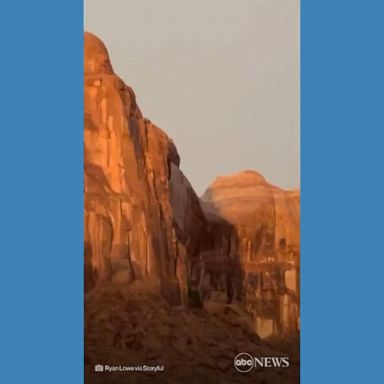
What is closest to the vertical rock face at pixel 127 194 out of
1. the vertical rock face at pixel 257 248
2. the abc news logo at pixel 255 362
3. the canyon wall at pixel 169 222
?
the canyon wall at pixel 169 222

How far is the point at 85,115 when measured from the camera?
12.1ft

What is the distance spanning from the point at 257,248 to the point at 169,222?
1.37ft

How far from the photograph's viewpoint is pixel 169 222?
3.69 m

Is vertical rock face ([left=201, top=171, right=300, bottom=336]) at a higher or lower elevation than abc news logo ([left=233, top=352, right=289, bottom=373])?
higher

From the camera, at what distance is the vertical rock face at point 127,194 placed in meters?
3.66

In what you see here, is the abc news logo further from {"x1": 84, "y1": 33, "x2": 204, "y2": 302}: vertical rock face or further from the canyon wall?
{"x1": 84, "y1": 33, "x2": 204, "y2": 302}: vertical rock face

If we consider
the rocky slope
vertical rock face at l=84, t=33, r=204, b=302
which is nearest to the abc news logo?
the rocky slope

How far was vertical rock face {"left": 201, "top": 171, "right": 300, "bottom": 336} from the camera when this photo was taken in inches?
143

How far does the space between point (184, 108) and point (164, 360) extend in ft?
3.77

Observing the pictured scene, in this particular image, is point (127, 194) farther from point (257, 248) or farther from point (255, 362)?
point (255, 362)

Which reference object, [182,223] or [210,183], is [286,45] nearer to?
[210,183]

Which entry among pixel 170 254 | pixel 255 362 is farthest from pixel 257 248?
pixel 255 362

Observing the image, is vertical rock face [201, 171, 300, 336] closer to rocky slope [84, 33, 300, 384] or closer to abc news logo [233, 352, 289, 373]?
rocky slope [84, 33, 300, 384]

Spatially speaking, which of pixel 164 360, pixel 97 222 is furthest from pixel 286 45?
pixel 164 360
